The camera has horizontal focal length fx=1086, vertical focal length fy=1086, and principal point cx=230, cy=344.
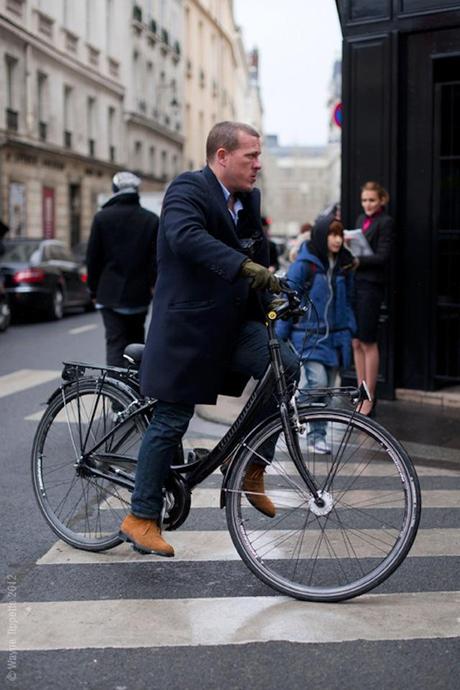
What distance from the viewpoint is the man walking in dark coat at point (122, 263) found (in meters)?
7.59

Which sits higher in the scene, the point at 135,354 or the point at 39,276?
the point at 39,276

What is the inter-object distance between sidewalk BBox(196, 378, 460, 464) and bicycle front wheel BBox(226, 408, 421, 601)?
272 cm

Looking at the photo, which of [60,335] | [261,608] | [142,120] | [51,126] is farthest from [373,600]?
[142,120]

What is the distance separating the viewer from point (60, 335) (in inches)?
655

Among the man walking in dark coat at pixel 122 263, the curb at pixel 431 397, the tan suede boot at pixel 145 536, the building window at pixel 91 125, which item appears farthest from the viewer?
the building window at pixel 91 125

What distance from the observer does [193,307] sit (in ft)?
13.8

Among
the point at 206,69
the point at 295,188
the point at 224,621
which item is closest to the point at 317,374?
the point at 224,621

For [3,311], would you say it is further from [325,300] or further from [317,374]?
[325,300]

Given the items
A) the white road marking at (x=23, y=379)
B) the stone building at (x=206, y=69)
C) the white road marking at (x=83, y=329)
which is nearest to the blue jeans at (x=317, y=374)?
the white road marking at (x=23, y=379)

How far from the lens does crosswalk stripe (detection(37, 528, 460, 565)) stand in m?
4.63

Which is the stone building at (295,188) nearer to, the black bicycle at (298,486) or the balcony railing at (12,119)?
the balcony railing at (12,119)

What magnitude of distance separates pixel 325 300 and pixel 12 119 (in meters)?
25.2

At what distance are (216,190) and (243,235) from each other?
262 mm

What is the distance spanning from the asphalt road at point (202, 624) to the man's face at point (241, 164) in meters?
1.58
